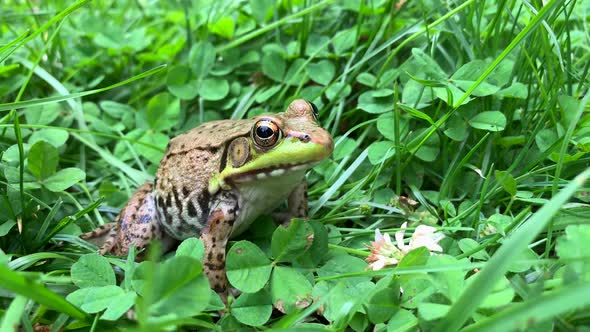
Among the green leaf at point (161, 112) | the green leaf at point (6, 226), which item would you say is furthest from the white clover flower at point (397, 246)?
the green leaf at point (161, 112)

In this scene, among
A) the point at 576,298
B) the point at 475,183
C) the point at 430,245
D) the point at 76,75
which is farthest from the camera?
the point at 76,75

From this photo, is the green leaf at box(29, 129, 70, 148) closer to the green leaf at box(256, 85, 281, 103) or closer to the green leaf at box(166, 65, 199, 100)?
the green leaf at box(166, 65, 199, 100)

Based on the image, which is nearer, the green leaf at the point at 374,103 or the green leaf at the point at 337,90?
the green leaf at the point at 374,103

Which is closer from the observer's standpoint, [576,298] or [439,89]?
[576,298]

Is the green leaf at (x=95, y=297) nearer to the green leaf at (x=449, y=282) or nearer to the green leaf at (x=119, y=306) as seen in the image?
the green leaf at (x=119, y=306)

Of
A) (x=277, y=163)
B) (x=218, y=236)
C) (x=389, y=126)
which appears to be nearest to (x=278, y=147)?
(x=277, y=163)

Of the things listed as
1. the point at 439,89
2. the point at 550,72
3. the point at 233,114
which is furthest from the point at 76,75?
the point at 550,72

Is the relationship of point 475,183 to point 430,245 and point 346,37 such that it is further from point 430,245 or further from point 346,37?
point 346,37

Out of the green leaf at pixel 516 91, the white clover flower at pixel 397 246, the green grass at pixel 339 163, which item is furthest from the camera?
the green leaf at pixel 516 91
